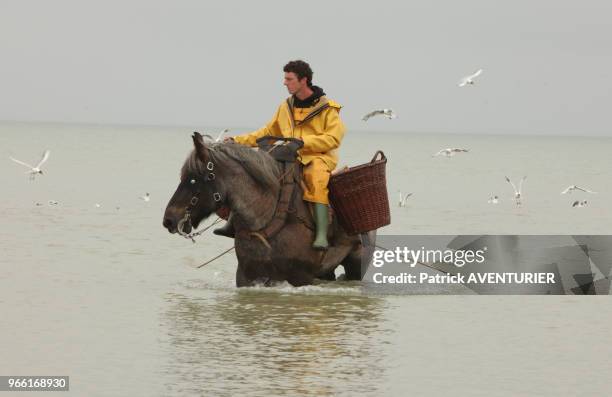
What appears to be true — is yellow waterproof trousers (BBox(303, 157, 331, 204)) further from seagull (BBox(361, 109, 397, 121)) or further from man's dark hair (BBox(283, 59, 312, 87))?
seagull (BBox(361, 109, 397, 121))

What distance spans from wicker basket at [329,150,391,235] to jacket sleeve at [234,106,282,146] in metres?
0.94

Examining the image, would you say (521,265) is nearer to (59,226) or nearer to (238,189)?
(238,189)

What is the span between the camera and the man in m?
15.3

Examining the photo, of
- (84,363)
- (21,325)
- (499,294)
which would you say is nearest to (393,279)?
(499,294)

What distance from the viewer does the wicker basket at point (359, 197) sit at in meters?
15.4

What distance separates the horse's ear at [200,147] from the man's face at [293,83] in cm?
117

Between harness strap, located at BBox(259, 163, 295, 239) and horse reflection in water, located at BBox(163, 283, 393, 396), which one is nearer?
horse reflection in water, located at BBox(163, 283, 393, 396)

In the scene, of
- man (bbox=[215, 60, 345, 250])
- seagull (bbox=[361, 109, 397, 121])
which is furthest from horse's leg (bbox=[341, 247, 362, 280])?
seagull (bbox=[361, 109, 397, 121])

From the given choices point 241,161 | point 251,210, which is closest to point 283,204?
point 251,210

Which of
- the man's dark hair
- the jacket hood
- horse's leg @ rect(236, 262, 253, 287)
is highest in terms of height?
the man's dark hair

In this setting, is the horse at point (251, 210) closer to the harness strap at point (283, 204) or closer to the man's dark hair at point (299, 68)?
the harness strap at point (283, 204)

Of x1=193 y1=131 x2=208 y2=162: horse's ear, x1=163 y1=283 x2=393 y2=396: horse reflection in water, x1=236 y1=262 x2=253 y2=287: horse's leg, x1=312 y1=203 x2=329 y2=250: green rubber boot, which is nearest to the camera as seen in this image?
x1=163 y1=283 x2=393 y2=396: horse reflection in water

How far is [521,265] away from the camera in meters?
18.6

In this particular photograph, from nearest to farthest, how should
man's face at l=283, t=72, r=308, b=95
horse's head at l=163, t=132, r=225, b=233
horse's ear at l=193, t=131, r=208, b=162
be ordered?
horse's ear at l=193, t=131, r=208, b=162 < horse's head at l=163, t=132, r=225, b=233 < man's face at l=283, t=72, r=308, b=95
